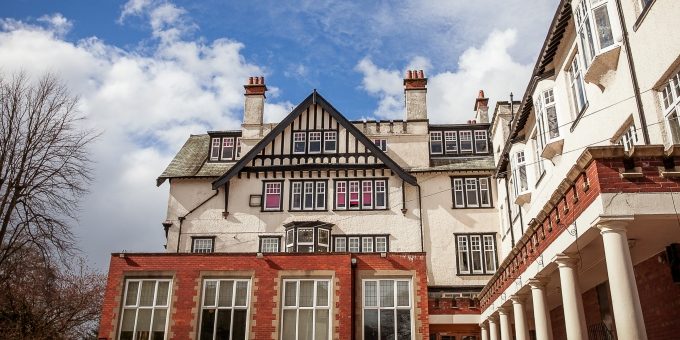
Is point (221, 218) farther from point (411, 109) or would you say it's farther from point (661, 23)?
point (661, 23)

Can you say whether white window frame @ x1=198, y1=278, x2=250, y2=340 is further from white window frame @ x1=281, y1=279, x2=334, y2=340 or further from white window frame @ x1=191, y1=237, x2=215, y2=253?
white window frame @ x1=191, y1=237, x2=215, y2=253

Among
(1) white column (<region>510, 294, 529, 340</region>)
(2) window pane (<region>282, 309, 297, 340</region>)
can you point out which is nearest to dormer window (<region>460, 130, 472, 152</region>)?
(2) window pane (<region>282, 309, 297, 340</region>)

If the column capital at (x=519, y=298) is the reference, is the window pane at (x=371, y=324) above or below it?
below

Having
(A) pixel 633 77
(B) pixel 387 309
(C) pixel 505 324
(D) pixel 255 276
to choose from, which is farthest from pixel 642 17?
(D) pixel 255 276

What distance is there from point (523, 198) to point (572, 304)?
13.2m

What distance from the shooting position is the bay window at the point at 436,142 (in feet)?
113

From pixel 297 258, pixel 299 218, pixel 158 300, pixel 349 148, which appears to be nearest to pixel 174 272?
pixel 158 300

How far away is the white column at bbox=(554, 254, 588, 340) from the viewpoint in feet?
37.2

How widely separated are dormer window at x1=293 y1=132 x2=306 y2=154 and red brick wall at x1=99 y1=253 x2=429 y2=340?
1155 centimetres

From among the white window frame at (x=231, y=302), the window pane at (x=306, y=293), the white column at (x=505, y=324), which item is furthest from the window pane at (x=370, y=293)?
the white column at (x=505, y=324)

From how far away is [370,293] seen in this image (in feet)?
72.4

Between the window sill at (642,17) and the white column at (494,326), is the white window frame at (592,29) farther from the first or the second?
the white column at (494,326)

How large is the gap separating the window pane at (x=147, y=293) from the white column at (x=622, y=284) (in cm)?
1781

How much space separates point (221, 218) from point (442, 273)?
41.8ft
